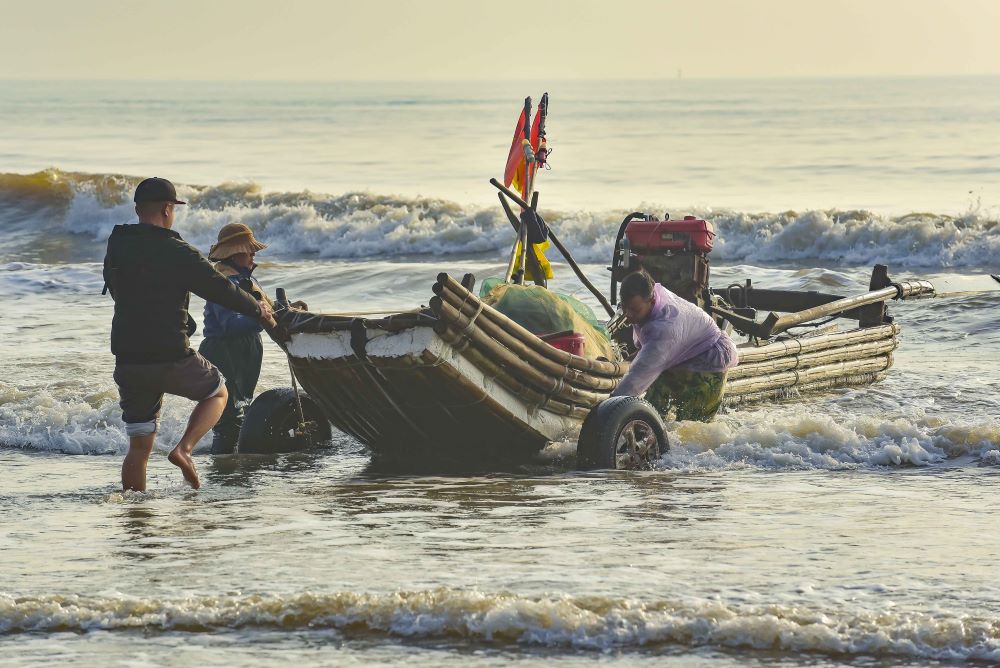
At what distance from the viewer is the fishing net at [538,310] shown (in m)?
9.68

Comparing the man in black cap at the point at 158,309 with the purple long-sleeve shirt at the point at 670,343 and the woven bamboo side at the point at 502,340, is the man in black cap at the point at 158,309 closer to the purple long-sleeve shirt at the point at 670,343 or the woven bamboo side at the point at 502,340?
the woven bamboo side at the point at 502,340

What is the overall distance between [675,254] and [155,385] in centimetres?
486

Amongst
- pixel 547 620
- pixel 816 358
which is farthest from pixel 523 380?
pixel 816 358

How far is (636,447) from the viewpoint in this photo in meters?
8.90

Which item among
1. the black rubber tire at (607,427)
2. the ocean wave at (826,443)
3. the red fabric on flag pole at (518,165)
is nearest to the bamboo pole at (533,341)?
the black rubber tire at (607,427)

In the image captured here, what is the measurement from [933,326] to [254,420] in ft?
32.4

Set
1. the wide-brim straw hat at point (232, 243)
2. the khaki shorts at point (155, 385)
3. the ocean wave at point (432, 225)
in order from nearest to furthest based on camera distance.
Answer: the khaki shorts at point (155, 385) < the wide-brim straw hat at point (232, 243) < the ocean wave at point (432, 225)

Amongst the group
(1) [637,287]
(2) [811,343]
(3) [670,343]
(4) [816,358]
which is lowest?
(4) [816,358]

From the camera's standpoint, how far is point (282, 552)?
21.8 ft

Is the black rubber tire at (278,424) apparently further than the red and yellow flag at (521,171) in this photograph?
No

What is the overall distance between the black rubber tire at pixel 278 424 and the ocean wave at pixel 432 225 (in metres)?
18.5

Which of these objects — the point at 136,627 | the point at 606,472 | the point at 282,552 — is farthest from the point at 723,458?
the point at 136,627

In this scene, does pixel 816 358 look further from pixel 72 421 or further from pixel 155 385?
pixel 155 385

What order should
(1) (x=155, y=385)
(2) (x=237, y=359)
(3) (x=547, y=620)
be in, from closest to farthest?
A: (3) (x=547, y=620) → (1) (x=155, y=385) → (2) (x=237, y=359)
